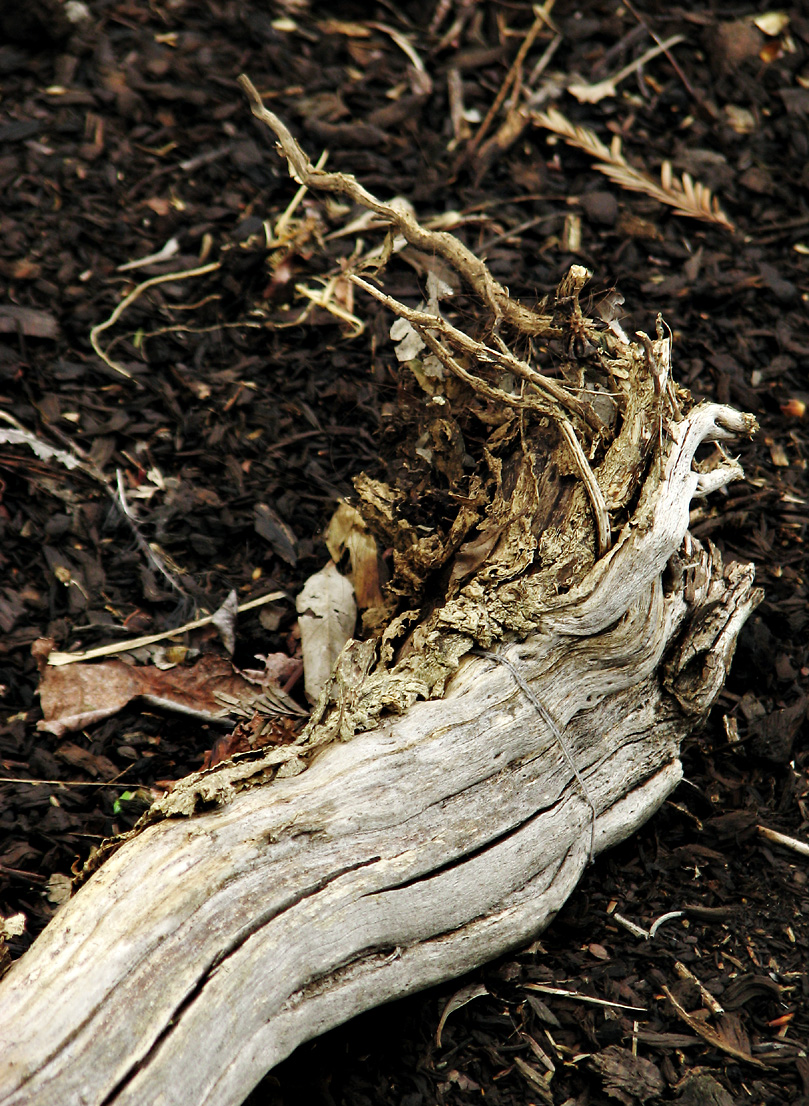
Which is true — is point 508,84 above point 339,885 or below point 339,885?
above

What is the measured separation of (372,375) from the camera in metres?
3.76

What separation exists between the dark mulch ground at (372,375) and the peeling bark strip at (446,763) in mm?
271

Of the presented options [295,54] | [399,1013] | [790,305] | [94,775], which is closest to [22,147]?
[295,54]

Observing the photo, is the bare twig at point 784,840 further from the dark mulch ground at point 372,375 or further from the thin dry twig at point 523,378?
the thin dry twig at point 523,378

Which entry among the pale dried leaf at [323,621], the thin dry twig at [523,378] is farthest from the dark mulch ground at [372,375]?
the thin dry twig at [523,378]

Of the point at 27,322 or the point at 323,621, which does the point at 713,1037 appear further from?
the point at 27,322

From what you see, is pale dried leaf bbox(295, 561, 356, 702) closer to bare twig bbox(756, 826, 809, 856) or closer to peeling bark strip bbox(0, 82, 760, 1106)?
peeling bark strip bbox(0, 82, 760, 1106)

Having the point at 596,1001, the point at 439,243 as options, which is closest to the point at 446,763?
the point at 596,1001

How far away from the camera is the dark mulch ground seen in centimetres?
247

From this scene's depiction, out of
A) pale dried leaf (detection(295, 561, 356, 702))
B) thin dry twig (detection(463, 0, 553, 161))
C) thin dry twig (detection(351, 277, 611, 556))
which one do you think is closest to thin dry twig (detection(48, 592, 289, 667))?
pale dried leaf (detection(295, 561, 356, 702))

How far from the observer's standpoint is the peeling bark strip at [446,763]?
1937 mm

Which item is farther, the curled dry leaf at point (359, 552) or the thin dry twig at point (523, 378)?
the curled dry leaf at point (359, 552)

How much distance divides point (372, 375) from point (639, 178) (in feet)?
5.75

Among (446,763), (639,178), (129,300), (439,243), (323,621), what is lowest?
(323,621)
